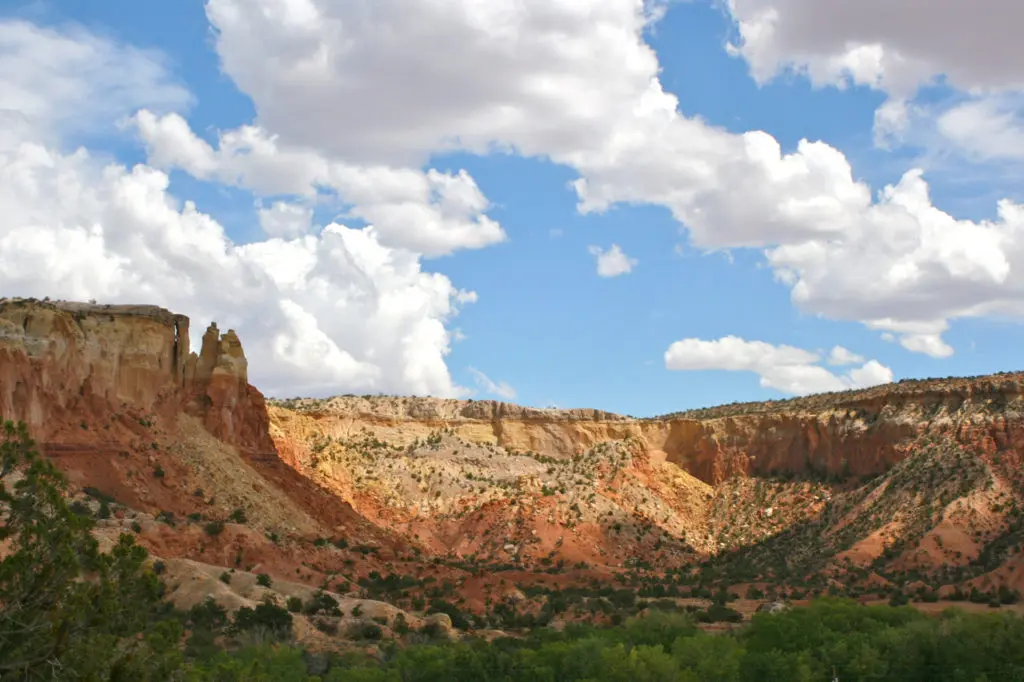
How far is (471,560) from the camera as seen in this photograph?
66750 mm

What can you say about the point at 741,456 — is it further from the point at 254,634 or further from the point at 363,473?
the point at 254,634

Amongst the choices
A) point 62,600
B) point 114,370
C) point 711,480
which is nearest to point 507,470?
point 711,480

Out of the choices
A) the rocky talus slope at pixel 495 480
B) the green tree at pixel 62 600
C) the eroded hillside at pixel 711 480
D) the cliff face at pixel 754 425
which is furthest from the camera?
the cliff face at pixel 754 425

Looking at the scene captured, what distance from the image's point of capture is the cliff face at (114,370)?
43719 mm

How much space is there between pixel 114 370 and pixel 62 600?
122ft

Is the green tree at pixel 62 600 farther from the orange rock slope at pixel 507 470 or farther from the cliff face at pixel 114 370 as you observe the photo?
the cliff face at pixel 114 370

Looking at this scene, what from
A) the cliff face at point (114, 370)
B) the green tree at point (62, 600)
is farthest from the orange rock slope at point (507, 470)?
the green tree at point (62, 600)

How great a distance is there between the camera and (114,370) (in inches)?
1938

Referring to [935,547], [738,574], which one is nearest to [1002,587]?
[935,547]

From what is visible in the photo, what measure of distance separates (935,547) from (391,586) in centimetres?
3187

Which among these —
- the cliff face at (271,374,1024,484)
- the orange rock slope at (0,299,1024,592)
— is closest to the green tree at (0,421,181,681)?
the orange rock slope at (0,299,1024,592)

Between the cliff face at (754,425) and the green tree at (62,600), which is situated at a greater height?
the cliff face at (754,425)

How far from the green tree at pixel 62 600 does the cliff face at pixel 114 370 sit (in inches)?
1125

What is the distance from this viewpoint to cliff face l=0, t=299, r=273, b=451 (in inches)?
1721
